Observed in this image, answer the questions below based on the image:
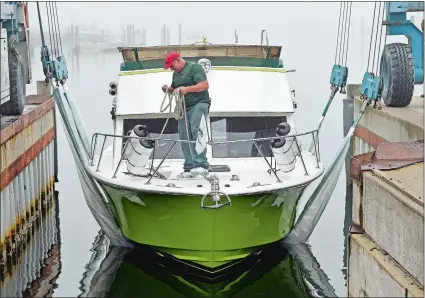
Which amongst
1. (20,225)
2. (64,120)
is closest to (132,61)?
(64,120)

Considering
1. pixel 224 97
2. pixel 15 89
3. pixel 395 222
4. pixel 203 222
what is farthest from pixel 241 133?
Answer: pixel 15 89

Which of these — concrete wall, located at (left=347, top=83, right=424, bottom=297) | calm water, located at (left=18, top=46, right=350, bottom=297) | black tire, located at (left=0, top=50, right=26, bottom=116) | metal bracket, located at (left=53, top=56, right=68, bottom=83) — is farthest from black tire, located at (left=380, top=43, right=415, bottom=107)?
concrete wall, located at (left=347, top=83, right=424, bottom=297)

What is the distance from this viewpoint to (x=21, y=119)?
1449cm

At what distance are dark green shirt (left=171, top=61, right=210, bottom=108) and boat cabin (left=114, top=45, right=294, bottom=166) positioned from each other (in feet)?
3.35

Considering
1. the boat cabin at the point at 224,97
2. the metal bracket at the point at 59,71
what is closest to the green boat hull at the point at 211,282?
the boat cabin at the point at 224,97

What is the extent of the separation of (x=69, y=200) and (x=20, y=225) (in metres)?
5.05

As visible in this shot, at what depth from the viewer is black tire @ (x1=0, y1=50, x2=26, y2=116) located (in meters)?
15.7

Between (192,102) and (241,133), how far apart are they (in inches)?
53.7

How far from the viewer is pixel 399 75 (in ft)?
56.3

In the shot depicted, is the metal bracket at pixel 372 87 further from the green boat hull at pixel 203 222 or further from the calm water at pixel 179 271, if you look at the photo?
the green boat hull at pixel 203 222

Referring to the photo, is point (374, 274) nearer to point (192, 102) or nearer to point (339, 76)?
point (192, 102)

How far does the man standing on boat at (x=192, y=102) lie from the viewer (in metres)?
11.2

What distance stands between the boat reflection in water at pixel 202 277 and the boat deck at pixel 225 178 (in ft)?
3.93

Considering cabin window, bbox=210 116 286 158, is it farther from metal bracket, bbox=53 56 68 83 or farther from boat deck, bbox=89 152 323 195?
metal bracket, bbox=53 56 68 83
